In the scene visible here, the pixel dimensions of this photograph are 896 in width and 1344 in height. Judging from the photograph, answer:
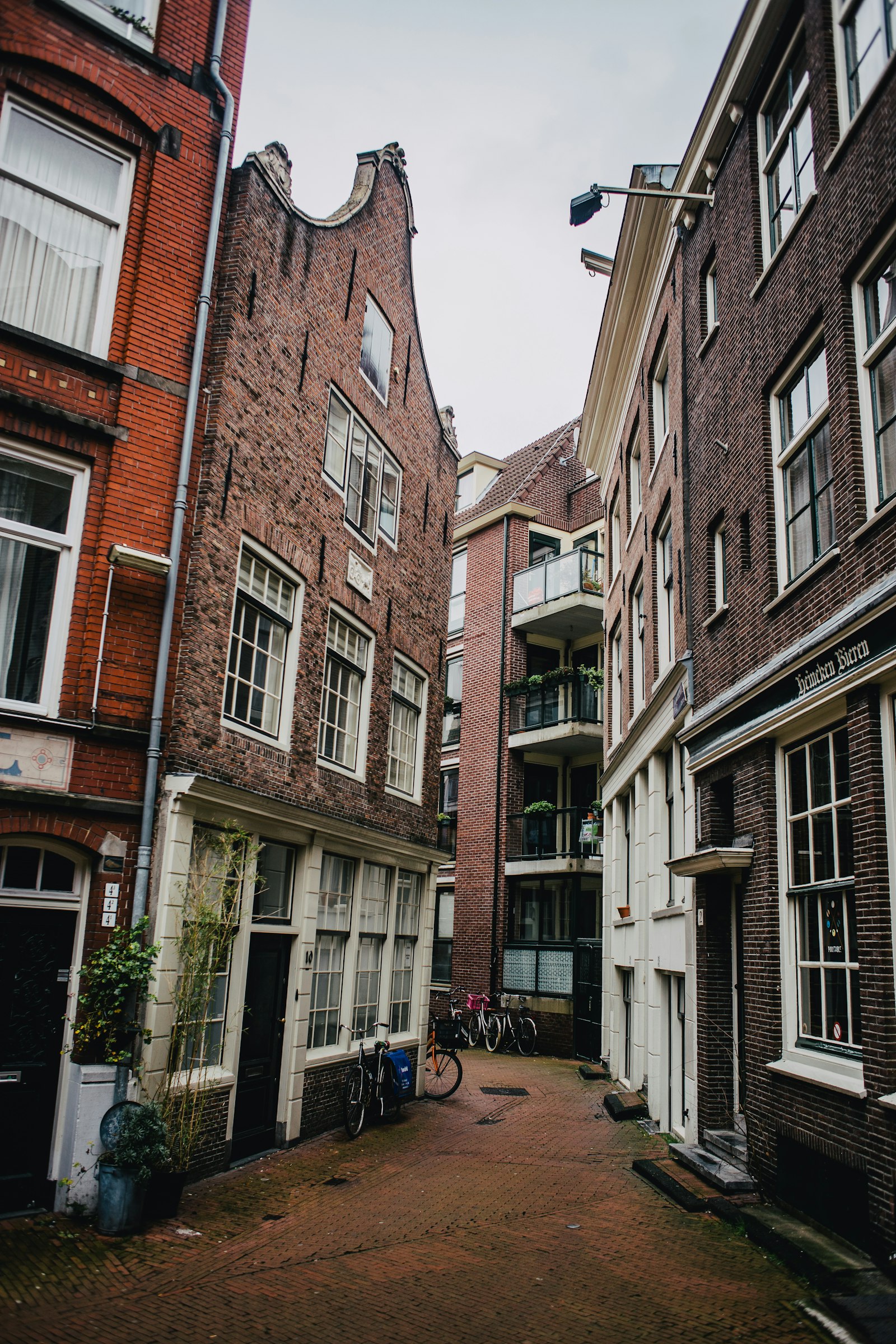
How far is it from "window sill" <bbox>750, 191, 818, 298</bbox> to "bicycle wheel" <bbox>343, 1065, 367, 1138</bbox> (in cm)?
976

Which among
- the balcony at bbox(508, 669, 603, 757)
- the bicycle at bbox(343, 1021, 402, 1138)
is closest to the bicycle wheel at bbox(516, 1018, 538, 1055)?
the balcony at bbox(508, 669, 603, 757)

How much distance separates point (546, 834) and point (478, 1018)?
4630 mm

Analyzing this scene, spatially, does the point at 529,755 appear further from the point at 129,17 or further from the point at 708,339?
the point at 129,17

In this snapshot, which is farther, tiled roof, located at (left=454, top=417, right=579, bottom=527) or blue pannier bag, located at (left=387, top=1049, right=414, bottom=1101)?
tiled roof, located at (left=454, top=417, right=579, bottom=527)

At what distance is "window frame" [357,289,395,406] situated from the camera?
14222 mm

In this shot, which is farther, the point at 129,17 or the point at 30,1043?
the point at 129,17

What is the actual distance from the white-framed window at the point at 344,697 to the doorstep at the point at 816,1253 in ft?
23.2

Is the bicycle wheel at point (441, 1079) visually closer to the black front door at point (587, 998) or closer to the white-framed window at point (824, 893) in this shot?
the black front door at point (587, 998)

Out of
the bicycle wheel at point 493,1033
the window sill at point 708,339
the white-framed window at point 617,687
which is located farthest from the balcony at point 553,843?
the window sill at point 708,339

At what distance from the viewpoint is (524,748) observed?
24969mm

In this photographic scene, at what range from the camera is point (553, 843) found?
24.5 m

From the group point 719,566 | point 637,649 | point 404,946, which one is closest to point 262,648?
point 719,566

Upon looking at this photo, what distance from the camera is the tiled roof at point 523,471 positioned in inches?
1097

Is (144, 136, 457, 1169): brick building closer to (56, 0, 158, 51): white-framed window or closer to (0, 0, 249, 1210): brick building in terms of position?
(0, 0, 249, 1210): brick building
